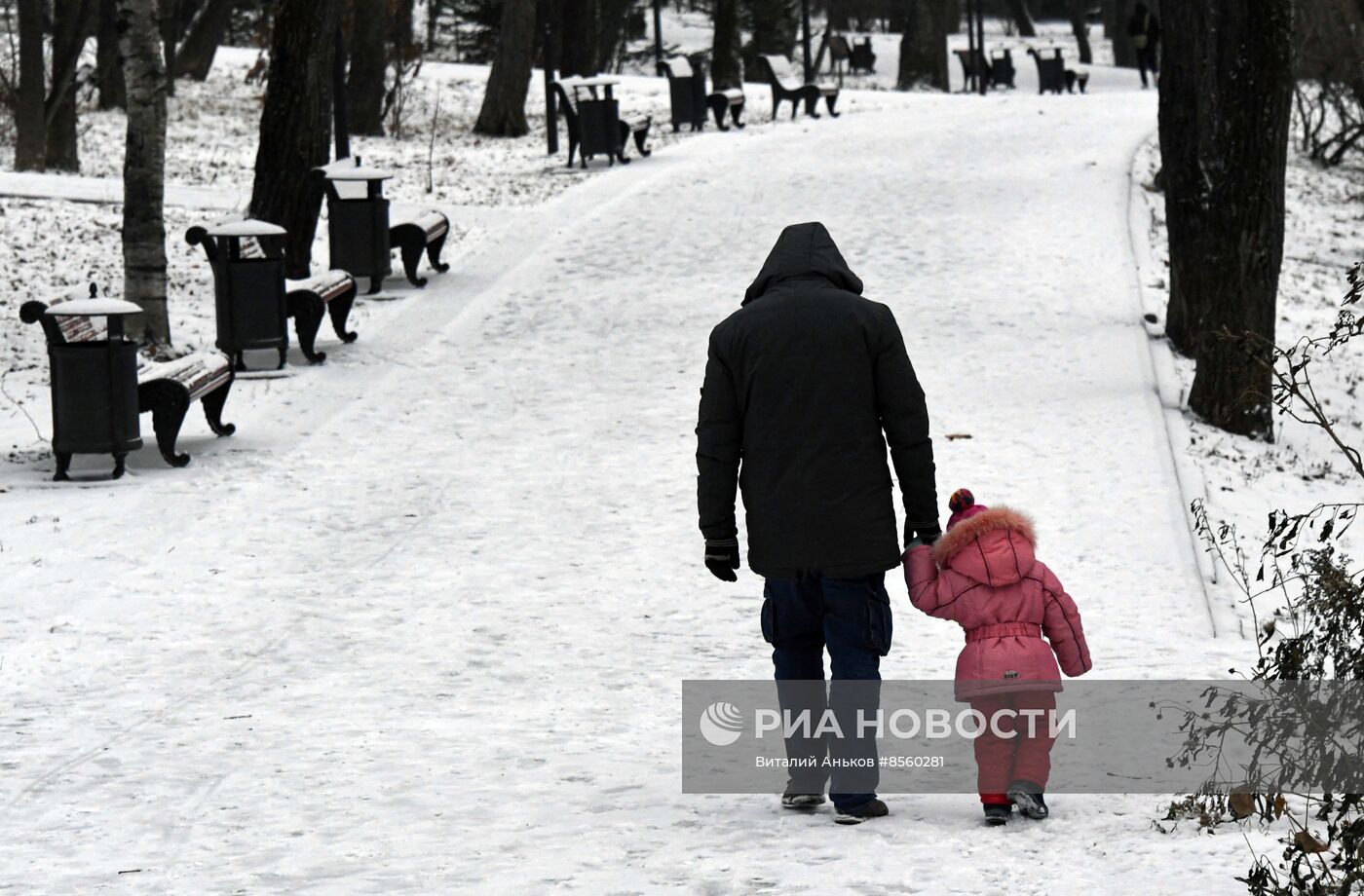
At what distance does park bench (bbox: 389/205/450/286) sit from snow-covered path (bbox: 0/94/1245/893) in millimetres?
321

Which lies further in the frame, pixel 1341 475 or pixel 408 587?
pixel 1341 475

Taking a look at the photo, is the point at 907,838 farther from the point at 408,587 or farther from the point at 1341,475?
the point at 1341,475

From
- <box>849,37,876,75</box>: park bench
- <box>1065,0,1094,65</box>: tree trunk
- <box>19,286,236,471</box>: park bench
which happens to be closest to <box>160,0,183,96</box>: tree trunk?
<box>849,37,876,75</box>: park bench

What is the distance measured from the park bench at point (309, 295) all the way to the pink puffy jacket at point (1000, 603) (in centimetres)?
825

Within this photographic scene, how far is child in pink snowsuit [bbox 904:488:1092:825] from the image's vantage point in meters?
5.04

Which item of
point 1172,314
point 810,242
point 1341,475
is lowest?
point 1341,475

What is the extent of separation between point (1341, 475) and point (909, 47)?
29.8 metres

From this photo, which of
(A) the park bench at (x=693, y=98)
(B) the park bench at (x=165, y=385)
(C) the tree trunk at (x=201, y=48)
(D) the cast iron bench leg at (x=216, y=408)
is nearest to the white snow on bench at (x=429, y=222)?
(D) the cast iron bench leg at (x=216, y=408)

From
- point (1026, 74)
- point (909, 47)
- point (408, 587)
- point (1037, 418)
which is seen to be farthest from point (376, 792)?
point (1026, 74)

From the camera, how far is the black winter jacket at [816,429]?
4.96 metres

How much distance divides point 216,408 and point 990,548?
697cm

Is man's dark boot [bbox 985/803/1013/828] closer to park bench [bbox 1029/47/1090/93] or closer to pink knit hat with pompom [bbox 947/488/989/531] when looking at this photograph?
pink knit hat with pompom [bbox 947/488/989/531]

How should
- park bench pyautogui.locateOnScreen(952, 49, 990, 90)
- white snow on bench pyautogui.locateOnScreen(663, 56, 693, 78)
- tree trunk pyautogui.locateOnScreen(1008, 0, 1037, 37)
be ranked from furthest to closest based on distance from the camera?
tree trunk pyautogui.locateOnScreen(1008, 0, 1037, 37)
park bench pyautogui.locateOnScreen(952, 49, 990, 90)
white snow on bench pyautogui.locateOnScreen(663, 56, 693, 78)

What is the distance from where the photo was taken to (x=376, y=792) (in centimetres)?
550
